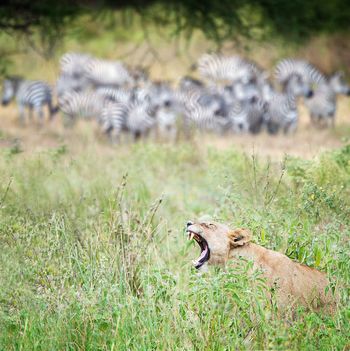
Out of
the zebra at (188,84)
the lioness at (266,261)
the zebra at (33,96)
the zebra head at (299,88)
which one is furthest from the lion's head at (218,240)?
the zebra at (33,96)

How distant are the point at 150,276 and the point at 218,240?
497 millimetres

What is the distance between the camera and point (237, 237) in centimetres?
556

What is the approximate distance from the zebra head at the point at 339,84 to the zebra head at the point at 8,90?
22.3 feet

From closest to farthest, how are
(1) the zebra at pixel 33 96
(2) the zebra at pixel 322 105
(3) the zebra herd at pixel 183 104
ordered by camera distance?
(3) the zebra herd at pixel 183 104
(2) the zebra at pixel 322 105
(1) the zebra at pixel 33 96

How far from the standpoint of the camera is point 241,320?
5.30 meters

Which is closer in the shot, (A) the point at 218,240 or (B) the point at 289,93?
(A) the point at 218,240

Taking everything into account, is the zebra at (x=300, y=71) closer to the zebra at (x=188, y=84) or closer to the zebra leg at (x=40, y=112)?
the zebra at (x=188, y=84)

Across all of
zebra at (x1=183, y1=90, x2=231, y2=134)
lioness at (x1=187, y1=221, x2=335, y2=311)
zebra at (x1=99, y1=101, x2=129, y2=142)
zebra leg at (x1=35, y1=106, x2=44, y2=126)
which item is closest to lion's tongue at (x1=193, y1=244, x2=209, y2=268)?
lioness at (x1=187, y1=221, x2=335, y2=311)

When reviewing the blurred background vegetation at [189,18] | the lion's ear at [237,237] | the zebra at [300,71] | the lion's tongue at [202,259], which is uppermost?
the blurred background vegetation at [189,18]

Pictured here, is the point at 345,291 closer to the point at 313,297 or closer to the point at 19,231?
the point at 313,297

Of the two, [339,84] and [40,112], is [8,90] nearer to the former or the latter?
[40,112]

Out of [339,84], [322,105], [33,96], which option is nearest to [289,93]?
[322,105]

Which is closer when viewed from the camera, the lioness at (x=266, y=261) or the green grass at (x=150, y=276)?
the green grass at (x=150, y=276)

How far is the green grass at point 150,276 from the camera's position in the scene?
5.24 m
